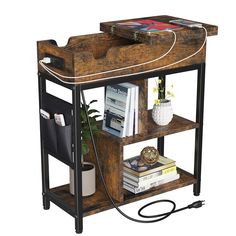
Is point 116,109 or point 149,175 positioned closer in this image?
point 116,109

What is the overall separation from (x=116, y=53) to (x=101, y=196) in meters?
1.06

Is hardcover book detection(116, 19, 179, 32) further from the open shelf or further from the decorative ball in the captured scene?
the decorative ball

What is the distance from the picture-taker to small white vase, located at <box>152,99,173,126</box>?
4863mm

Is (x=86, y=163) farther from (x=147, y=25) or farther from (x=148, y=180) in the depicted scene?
(x=147, y=25)

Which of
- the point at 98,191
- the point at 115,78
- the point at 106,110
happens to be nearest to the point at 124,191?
the point at 98,191

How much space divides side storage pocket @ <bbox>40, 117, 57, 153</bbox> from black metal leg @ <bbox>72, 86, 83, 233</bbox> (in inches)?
9.6

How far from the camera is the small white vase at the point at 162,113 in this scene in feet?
16.0

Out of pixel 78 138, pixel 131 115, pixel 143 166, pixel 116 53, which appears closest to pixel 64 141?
pixel 78 138

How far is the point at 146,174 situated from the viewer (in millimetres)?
4898

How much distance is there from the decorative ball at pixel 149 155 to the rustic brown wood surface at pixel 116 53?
66 cm

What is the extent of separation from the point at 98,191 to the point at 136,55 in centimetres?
105

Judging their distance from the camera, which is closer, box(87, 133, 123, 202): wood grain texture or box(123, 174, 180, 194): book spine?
box(87, 133, 123, 202): wood grain texture

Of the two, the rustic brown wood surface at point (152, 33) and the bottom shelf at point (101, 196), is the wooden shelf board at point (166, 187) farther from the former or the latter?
the rustic brown wood surface at point (152, 33)

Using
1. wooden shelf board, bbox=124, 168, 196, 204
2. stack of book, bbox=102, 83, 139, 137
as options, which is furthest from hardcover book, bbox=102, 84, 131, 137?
wooden shelf board, bbox=124, 168, 196, 204
